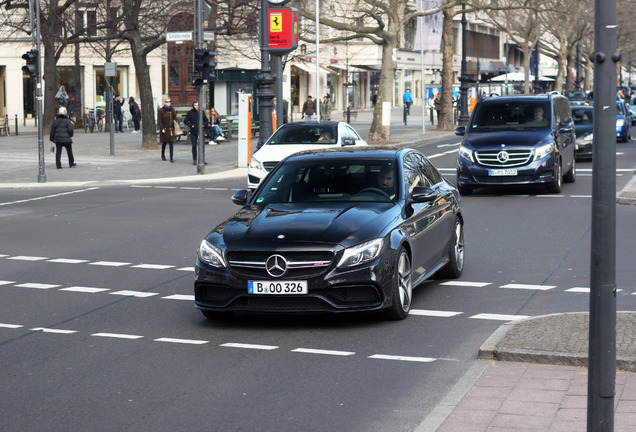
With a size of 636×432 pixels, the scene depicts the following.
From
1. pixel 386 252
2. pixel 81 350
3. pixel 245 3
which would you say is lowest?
pixel 81 350

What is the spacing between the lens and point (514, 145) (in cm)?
2041

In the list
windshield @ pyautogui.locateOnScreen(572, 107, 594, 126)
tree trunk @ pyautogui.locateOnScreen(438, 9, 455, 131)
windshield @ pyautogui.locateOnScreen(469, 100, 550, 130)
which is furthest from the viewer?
tree trunk @ pyautogui.locateOnScreen(438, 9, 455, 131)

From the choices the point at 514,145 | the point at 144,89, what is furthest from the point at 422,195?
the point at 144,89

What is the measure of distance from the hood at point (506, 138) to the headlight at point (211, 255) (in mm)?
12237

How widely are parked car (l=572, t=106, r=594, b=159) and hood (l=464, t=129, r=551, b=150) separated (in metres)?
9.04

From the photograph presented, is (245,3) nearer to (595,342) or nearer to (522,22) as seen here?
(595,342)

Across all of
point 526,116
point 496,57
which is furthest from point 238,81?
point 496,57

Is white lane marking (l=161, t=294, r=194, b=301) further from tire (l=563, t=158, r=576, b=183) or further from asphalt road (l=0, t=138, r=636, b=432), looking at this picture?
tire (l=563, t=158, r=576, b=183)

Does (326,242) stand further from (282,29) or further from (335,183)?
(282,29)

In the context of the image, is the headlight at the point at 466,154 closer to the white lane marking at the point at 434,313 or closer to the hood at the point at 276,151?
the hood at the point at 276,151

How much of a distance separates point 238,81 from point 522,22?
135 feet

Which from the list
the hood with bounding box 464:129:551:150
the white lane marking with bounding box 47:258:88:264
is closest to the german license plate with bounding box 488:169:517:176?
the hood with bounding box 464:129:551:150

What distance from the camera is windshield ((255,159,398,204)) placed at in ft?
32.6

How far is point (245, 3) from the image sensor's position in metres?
37.0
